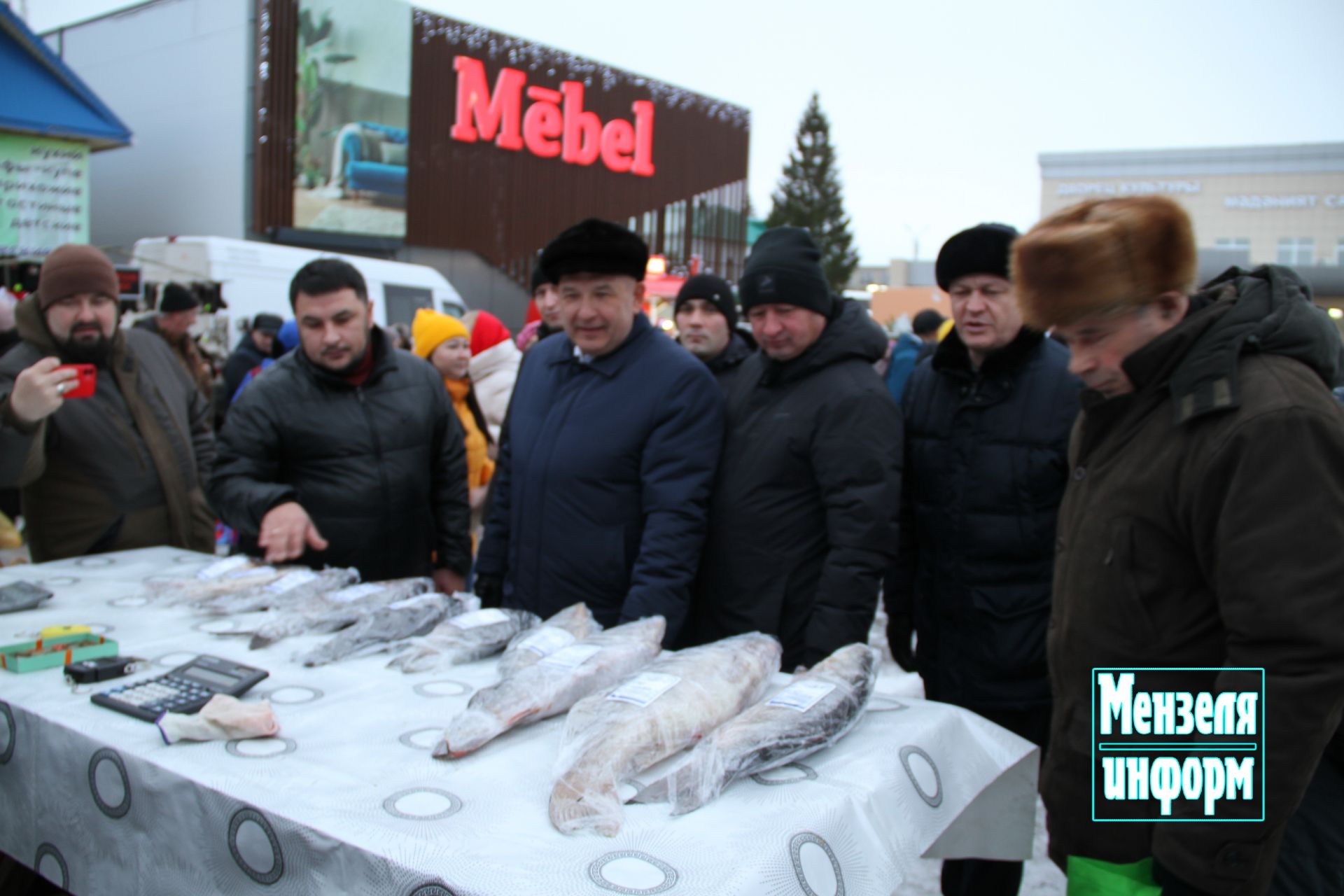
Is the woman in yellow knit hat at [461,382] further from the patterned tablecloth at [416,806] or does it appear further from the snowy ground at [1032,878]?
the patterned tablecloth at [416,806]

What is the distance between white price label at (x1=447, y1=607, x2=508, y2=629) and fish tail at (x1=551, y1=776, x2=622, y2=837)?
0.72 m

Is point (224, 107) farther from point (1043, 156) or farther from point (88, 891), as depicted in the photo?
point (1043, 156)

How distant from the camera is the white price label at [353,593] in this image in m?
2.11

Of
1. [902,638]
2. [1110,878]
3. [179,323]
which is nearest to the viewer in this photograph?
[1110,878]

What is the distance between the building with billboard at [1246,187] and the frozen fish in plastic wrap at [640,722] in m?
45.7

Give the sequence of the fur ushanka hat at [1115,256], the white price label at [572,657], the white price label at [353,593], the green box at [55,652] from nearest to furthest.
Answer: the fur ushanka hat at [1115,256], the white price label at [572,657], the green box at [55,652], the white price label at [353,593]

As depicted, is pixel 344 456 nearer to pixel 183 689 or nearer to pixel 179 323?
pixel 183 689

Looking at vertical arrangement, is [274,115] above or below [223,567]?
above

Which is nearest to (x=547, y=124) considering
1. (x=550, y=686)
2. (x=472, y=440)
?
(x=472, y=440)

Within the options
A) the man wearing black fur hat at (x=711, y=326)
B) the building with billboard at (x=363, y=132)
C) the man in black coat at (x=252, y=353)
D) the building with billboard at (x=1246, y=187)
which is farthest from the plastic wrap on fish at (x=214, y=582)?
the building with billboard at (x=1246, y=187)

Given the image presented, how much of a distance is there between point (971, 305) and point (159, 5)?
18.6 m

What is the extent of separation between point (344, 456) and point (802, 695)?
182 cm

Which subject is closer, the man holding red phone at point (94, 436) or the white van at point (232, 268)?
the man holding red phone at point (94, 436)

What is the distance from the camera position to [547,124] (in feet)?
66.7
